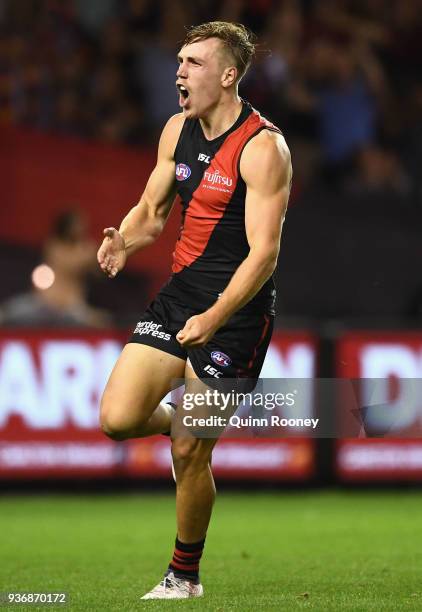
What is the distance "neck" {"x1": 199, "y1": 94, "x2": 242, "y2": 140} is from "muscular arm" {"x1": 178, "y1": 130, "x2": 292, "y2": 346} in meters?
0.22

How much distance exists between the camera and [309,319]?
12578 millimetres

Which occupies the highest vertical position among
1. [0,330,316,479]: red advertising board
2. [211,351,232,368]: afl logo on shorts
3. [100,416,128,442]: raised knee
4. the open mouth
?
the open mouth

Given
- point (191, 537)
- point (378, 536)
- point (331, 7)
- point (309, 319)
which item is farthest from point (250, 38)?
point (331, 7)

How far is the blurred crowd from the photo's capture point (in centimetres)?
1249

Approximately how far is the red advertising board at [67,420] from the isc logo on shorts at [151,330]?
4676 millimetres

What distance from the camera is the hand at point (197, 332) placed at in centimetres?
580

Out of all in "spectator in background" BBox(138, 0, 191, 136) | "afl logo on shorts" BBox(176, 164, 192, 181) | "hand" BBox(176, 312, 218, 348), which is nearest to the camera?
"hand" BBox(176, 312, 218, 348)

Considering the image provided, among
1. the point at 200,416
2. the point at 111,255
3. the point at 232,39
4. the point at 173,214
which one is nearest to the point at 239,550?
the point at 200,416

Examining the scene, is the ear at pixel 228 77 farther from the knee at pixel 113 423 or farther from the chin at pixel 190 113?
the knee at pixel 113 423

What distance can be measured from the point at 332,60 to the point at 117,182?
8.31 feet

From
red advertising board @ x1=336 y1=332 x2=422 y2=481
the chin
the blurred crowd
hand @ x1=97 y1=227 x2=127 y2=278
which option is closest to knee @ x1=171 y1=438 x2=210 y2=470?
hand @ x1=97 y1=227 x2=127 y2=278

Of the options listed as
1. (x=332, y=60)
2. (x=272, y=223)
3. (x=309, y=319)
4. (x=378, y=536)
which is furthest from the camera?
(x=332, y=60)

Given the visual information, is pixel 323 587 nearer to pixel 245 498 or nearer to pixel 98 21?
pixel 245 498

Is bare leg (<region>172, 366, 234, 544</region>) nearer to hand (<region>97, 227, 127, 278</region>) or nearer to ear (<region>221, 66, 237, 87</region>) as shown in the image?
hand (<region>97, 227, 127, 278</region>)
